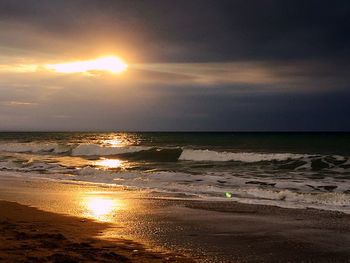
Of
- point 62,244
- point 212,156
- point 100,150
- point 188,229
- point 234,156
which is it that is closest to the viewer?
point 62,244

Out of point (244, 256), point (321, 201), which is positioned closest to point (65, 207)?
point (244, 256)

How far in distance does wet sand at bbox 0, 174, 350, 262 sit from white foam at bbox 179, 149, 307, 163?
78.9 feet

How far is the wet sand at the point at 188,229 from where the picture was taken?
704 cm

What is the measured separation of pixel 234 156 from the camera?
39.7m

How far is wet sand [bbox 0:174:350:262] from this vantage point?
7035 mm

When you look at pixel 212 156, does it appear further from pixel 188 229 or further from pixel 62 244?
pixel 62 244

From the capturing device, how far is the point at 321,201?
1329 cm

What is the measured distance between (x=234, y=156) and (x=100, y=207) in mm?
28807

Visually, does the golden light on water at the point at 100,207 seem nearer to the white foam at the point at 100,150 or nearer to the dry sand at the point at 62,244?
the dry sand at the point at 62,244

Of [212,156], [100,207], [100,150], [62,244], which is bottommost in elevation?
[100,150]

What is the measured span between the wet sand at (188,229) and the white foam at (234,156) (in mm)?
24036

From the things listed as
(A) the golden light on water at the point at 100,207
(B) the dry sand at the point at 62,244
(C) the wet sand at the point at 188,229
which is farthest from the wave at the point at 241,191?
(B) the dry sand at the point at 62,244

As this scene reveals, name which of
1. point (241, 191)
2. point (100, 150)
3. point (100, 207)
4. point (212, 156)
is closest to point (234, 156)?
point (212, 156)

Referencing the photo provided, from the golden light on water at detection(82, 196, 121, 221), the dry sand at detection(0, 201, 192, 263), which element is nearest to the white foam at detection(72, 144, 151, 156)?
the golden light on water at detection(82, 196, 121, 221)
